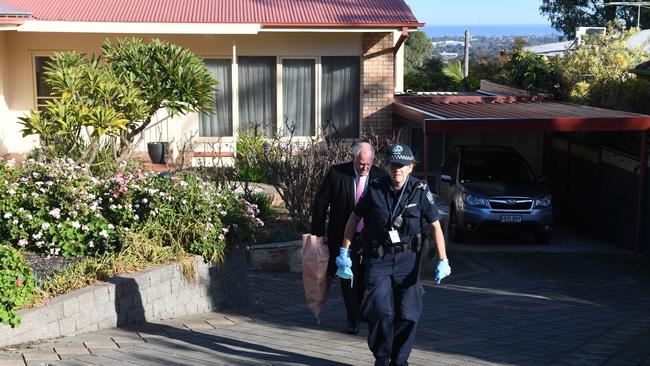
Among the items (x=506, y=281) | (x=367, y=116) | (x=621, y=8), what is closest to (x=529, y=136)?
(x=367, y=116)

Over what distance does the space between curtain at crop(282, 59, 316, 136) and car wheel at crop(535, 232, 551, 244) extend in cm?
558

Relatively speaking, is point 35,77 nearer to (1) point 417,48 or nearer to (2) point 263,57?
(2) point 263,57

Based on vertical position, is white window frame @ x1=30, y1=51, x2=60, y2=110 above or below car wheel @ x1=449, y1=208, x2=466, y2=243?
above

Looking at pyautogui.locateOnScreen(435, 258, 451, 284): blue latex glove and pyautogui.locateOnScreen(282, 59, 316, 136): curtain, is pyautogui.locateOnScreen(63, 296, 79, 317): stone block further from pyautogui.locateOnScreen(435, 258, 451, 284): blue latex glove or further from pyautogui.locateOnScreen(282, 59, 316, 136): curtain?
pyautogui.locateOnScreen(282, 59, 316, 136): curtain

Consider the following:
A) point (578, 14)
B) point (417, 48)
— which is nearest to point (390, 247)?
point (578, 14)

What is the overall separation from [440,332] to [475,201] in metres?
6.84

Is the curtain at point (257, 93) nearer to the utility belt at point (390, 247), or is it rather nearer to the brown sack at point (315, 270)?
the brown sack at point (315, 270)

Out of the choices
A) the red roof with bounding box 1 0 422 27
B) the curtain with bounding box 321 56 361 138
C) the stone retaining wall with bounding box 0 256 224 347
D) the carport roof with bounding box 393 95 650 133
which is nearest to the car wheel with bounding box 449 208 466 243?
the carport roof with bounding box 393 95 650 133

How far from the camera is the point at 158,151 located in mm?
17719

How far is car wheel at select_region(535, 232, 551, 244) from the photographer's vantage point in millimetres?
15367

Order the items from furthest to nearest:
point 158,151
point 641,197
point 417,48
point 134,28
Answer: point 417,48 → point 158,151 → point 134,28 → point 641,197

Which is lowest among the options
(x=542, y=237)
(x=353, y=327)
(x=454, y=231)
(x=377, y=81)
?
(x=542, y=237)

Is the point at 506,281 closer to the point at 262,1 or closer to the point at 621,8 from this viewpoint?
the point at 262,1

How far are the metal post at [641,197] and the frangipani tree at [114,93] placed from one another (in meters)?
6.64
